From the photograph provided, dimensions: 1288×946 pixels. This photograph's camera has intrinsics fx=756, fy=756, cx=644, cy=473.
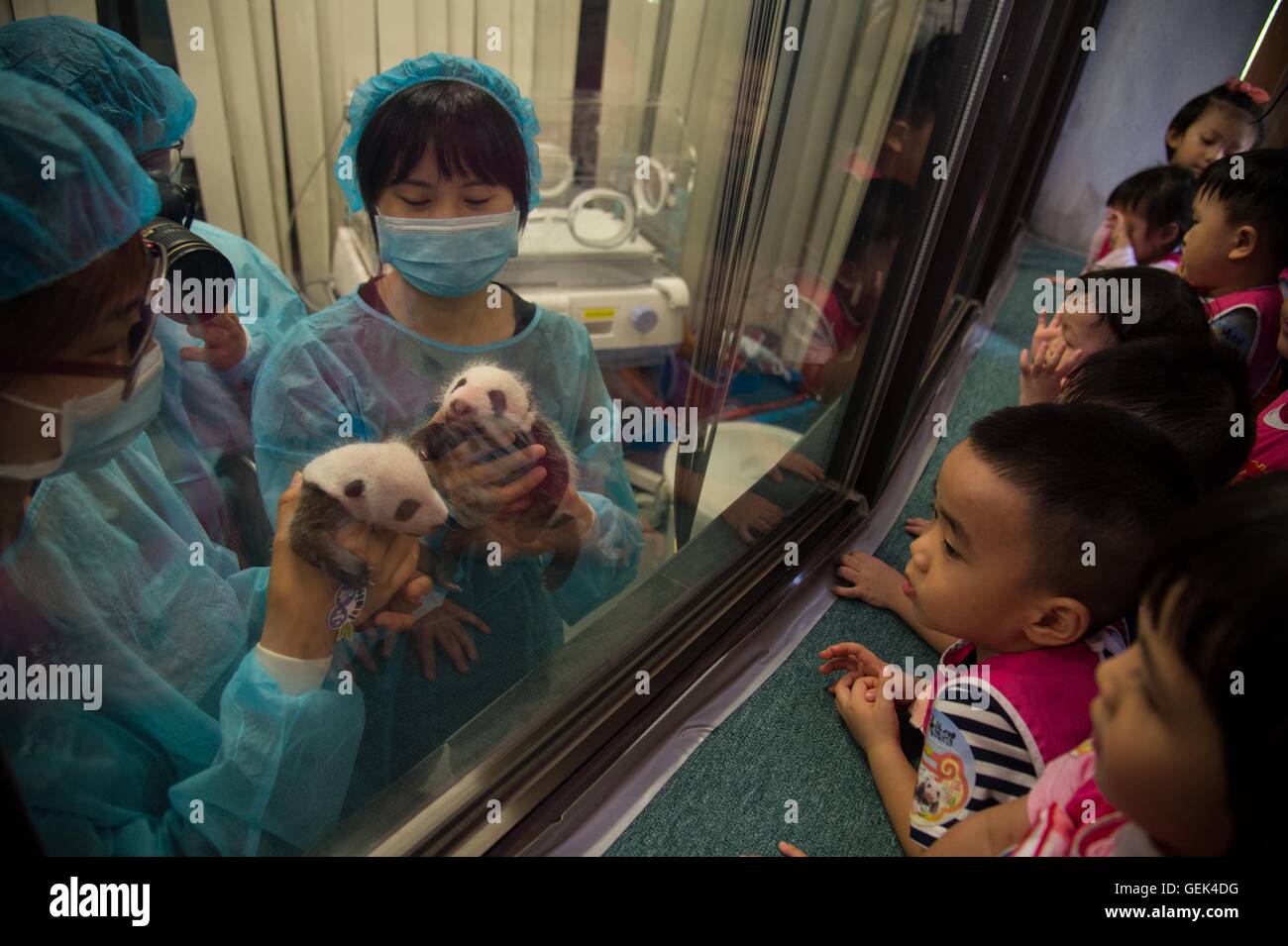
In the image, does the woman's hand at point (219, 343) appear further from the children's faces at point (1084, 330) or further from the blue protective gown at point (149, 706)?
the children's faces at point (1084, 330)

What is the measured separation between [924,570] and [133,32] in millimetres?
1576

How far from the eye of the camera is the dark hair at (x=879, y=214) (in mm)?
1753

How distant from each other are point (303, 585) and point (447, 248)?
568mm

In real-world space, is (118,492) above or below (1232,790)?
below

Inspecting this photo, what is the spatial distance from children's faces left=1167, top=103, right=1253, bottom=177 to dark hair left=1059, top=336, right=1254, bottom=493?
73.1 inches

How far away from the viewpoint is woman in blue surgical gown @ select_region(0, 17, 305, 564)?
33.4 inches

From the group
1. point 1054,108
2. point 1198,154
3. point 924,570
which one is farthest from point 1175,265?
point 924,570

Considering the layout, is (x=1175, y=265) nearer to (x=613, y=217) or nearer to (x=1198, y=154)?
(x=1198, y=154)

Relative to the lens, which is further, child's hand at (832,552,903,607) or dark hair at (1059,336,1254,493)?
child's hand at (832,552,903,607)

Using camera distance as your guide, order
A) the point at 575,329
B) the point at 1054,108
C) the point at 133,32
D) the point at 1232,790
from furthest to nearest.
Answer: the point at 1054,108, the point at 575,329, the point at 133,32, the point at 1232,790

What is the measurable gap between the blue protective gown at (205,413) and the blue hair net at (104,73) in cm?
28

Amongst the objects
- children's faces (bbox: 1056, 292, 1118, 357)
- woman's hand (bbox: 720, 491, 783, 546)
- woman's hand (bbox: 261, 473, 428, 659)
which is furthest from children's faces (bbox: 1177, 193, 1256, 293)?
woman's hand (bbox: 261, 473, 428, 659)

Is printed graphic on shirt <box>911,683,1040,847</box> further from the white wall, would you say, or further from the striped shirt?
the white wall

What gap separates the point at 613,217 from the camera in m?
2.05
